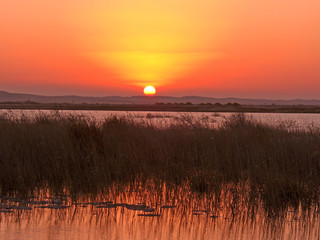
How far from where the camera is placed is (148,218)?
18.1ft

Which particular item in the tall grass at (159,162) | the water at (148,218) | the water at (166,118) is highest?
the water at (166,118)

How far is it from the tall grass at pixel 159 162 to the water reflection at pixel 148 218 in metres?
0.41

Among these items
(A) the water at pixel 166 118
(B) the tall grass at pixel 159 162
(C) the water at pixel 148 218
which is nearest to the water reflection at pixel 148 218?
(C) the water at pixel 148 218

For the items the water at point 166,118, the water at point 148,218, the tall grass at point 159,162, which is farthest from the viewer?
the water at point 166,118

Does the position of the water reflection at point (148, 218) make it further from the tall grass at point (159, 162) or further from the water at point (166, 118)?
the water at point (166, 118)

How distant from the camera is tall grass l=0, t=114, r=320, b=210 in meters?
6.80

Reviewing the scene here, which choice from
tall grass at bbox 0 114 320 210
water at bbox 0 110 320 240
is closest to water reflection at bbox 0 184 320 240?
water at bbox 0 110 320 240

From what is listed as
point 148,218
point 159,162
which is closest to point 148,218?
point 148,218

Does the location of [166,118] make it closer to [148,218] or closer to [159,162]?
[159,162]

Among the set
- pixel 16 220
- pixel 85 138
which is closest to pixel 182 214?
pixel 16 220

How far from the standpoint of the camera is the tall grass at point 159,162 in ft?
22.3

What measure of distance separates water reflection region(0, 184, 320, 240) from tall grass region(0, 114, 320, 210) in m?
0.41

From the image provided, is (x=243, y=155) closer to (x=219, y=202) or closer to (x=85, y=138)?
(x=219, y=202)

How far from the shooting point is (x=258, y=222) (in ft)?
17.9
